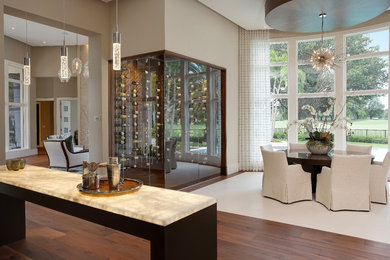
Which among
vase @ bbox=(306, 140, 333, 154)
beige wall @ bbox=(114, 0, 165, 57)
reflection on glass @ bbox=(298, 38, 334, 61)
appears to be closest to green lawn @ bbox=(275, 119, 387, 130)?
reflection on glass @ bbox=(298, 38, 334, 61)

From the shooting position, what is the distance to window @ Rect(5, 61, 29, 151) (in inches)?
410

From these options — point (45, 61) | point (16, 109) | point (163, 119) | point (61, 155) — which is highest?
point (45, 61)

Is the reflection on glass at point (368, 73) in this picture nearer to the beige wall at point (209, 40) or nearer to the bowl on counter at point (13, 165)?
the beige wall at point (209, 40)

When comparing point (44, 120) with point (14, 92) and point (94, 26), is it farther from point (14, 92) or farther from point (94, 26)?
point (94, 26)

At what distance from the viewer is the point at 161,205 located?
5.79 ft

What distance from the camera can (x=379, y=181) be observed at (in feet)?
15.0

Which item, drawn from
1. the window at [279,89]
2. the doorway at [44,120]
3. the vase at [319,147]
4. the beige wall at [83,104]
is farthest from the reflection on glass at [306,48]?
the doorway at [44,120]

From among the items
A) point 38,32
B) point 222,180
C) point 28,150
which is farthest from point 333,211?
point 28,150

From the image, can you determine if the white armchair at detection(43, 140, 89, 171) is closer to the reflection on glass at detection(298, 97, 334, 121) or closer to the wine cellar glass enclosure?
the wine cellar glass enclosure

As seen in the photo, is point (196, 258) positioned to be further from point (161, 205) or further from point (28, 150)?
point (28, 150)

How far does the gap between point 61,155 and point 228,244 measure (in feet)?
18.6

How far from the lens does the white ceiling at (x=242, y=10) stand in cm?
589

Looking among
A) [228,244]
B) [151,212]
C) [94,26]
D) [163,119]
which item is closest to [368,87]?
[163,119]

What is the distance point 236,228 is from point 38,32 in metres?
8.95
